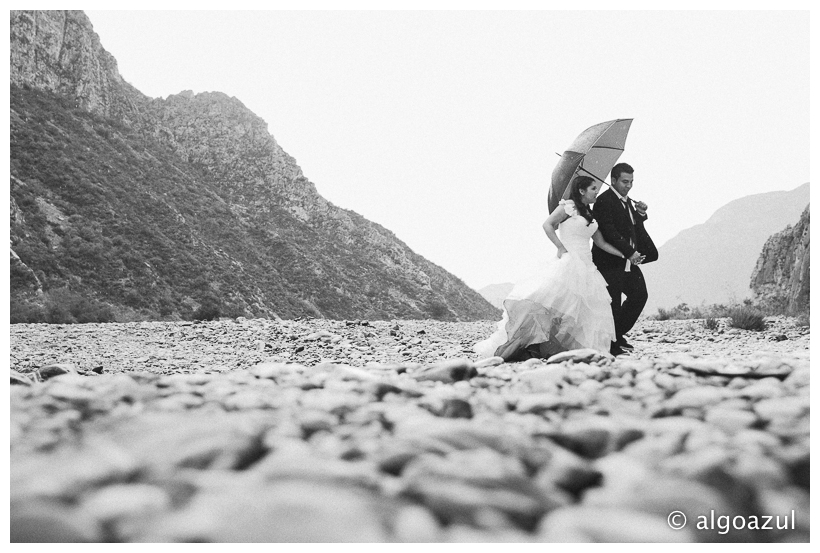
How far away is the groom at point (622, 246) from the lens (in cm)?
620

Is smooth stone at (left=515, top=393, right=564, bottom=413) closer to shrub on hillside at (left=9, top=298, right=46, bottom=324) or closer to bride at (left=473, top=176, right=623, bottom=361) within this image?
bride at (left=473, top=176, right=623, bottom=361)

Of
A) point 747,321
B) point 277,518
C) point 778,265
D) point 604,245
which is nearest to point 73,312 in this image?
point 604,245

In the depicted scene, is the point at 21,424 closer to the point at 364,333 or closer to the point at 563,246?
the point at 563,246

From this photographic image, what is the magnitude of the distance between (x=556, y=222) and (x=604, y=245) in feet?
1.95

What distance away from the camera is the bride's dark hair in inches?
240

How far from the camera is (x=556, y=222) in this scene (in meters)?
6.03

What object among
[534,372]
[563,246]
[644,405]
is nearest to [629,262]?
[563,246]

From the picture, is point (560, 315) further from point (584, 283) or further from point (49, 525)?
point (49, 525)

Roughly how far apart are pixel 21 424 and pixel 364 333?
750cm

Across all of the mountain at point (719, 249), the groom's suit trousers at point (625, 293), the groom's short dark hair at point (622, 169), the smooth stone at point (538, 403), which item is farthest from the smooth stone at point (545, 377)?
the mountain at point (719, 249)

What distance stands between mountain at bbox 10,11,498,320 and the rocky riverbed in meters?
21.3

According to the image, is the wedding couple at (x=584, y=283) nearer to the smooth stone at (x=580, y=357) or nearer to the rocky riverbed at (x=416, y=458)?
the smooth stone at (x=580, y=357)

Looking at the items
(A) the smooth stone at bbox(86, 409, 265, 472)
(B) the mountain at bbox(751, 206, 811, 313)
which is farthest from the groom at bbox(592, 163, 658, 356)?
(B) the mountain at bbox(751, 206, 811, 313)

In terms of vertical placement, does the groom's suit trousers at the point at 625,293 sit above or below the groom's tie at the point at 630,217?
below
